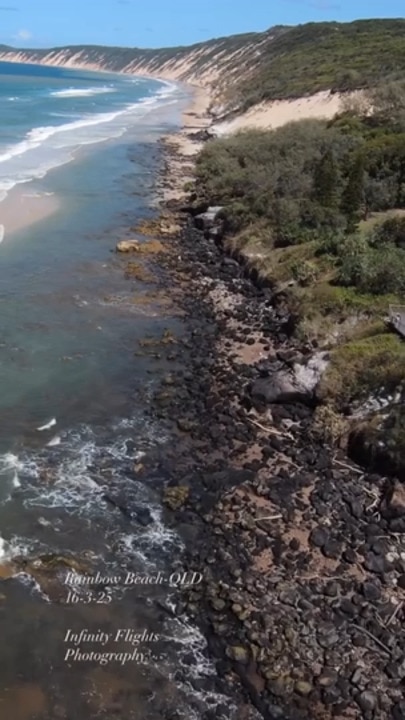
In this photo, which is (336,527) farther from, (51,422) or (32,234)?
(32,234)

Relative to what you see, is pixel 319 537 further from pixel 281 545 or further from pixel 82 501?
pixel 82 501

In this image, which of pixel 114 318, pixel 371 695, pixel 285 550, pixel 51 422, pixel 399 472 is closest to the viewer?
pixel 371 695

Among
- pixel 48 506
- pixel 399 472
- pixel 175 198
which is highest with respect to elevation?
pixel 175 198

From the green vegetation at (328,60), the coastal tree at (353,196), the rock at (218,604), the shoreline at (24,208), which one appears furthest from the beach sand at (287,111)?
the rock at (218,604)

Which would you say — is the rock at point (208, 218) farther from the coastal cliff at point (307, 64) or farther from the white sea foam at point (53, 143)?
the coastal cliff at point (307, 64)

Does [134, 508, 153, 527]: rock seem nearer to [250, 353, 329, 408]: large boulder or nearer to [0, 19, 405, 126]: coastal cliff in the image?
[250, 353, 329, 408]: large boulder

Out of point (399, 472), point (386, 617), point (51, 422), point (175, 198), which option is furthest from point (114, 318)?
point (175, 198)

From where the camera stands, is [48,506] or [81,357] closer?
[48,506]

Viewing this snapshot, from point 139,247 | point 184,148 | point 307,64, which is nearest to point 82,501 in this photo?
point 139,247
